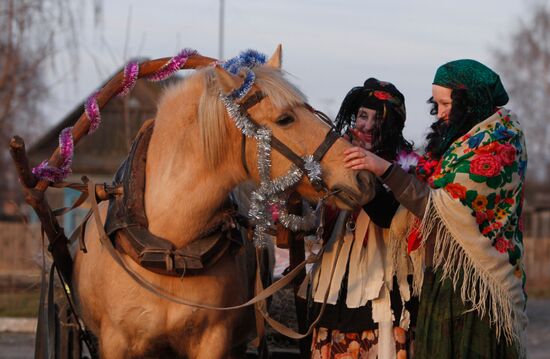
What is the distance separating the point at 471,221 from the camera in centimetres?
370

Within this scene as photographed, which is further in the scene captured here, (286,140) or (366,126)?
(366,126)

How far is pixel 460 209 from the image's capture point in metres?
3.70

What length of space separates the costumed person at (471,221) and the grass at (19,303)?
709 cm

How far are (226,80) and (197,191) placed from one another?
519mm

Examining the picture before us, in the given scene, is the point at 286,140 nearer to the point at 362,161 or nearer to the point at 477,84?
the point at 362,161

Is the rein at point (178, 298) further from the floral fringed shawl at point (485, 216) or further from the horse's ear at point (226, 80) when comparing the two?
the horse's ear at point (226, 80)

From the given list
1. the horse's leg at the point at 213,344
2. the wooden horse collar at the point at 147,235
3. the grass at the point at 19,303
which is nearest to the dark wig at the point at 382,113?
the wooden horse collar at the point at 147,235

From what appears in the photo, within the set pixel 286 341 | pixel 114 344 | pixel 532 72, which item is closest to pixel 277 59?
pixel 114 344

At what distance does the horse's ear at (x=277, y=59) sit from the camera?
4207 millimetres

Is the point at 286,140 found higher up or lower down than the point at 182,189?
higher up

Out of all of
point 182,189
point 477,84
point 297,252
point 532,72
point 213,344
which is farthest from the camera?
point 532,72

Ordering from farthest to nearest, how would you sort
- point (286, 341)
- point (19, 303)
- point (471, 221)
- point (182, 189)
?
point (19, 303), point (286, 341), point (182, 189), point (471, 221)

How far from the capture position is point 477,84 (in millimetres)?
3822

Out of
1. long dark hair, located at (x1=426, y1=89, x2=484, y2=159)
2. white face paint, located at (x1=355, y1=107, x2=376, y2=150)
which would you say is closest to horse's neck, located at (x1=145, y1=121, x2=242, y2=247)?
white face paint, located at (x1=355, y1=107, x2=376, y2=150)
